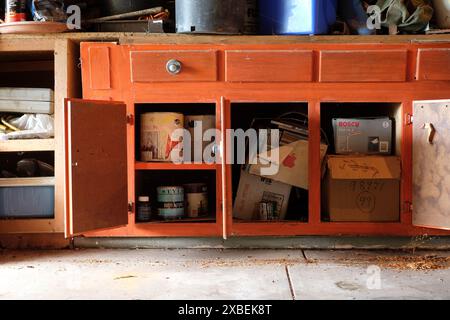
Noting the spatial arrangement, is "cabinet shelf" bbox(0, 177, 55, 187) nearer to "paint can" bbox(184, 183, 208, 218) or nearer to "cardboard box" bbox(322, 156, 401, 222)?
"paint can" bbox(184, 183, 208, 218)

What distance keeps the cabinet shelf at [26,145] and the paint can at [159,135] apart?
0.49 meters

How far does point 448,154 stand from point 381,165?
313 millimetres

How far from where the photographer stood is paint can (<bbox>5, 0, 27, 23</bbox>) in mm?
2844

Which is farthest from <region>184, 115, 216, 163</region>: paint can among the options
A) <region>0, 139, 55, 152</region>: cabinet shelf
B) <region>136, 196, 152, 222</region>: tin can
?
<region>0, 139, 55, 152</region>: cabinet shelf

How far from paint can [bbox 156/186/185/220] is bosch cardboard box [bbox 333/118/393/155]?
2.90ft

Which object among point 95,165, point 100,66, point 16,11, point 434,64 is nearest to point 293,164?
point 434,64

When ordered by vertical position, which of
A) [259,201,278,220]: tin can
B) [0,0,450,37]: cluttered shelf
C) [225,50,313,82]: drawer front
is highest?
[0,0,450,37]: cluttered shelf

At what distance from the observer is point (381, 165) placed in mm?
2770

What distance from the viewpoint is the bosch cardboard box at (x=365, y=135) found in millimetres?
2869

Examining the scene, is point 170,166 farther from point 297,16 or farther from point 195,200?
point 297,16

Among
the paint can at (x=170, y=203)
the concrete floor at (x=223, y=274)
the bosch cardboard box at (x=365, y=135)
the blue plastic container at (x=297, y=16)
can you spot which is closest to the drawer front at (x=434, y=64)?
the bosch cardboard box at (x=365, y=135)
